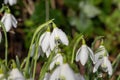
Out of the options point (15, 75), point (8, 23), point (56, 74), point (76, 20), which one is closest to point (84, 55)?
point (56, 74)

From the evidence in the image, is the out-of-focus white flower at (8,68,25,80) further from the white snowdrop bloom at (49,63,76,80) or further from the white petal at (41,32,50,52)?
the white petal at (41,32,50,52)

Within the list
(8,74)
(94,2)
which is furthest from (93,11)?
(8,74)

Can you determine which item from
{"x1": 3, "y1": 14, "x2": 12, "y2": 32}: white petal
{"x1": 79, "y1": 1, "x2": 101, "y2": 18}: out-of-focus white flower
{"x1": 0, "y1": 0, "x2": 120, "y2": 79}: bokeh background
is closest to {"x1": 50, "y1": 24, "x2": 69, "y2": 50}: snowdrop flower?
{"x1": 3, "y1": 14, "x2": 12, "y2": 32}: white petal

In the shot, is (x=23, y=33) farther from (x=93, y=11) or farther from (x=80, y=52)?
(x=80, y=52)

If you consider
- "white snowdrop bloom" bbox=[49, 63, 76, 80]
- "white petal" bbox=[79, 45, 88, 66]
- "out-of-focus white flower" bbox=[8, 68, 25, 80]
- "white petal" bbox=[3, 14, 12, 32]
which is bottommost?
"white snowdrop bloom" bbox=[49, 63, 76, 80]

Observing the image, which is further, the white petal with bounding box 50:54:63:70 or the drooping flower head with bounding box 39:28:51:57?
the drooping flower head with bounding box 39:28:51:57

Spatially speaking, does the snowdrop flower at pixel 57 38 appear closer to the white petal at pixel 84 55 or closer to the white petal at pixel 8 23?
the white petal at pixel 84 55

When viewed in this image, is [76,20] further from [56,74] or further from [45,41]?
[56,74]

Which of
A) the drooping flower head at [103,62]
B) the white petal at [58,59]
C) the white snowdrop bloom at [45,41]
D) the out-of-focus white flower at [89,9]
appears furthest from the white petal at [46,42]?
the out-of-focus white flower at [89,9]
